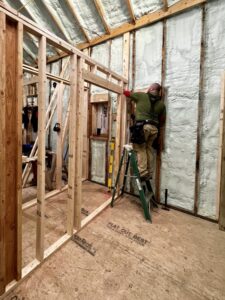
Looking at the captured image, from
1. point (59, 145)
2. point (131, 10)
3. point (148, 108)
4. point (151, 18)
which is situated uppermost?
point (131, 10)

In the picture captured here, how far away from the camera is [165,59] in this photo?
2.90m

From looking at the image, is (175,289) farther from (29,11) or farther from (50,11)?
(29,11)

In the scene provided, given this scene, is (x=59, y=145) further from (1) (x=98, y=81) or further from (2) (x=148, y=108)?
(2) (x=148, y=108)

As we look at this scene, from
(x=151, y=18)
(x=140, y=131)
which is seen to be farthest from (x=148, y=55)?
(x=140, y=131)

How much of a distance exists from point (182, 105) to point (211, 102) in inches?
15.9

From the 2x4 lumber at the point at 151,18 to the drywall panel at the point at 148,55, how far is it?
3.6 inches

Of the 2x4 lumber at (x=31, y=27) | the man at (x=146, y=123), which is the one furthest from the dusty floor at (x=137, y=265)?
the 2x4 lumber at (x=31, y=27)

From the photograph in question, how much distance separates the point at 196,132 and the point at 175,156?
0.50 metres

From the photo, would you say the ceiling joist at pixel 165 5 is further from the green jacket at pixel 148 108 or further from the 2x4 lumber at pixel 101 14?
the green jacket at pixel 148 108

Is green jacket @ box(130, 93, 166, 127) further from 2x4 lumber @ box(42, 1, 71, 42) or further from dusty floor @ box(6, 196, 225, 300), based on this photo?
2x4 lumber @ box(42, 1, 71, 42)

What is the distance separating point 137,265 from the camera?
5.67ft

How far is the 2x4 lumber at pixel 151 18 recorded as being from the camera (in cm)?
258

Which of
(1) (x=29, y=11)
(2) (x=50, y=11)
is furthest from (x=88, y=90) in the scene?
(1) (x=29, y=11)

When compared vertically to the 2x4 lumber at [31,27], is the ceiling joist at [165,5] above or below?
above
